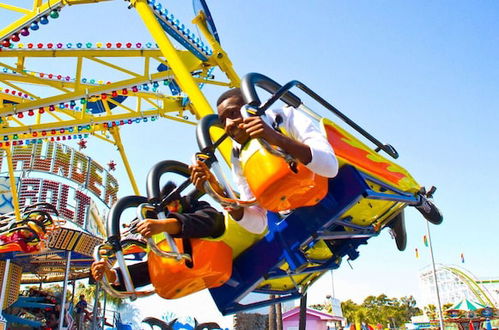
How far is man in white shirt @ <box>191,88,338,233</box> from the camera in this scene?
156 cm

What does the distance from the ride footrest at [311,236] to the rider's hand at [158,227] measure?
0.45m

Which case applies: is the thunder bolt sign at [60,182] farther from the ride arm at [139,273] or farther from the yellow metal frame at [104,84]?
the ride arm at [139,273]

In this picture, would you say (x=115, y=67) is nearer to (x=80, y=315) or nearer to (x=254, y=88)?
(x=254, y=88)

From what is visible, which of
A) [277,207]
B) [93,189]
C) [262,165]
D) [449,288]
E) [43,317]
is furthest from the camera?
[449,288]

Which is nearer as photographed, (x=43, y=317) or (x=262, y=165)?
(x=262, y=165)

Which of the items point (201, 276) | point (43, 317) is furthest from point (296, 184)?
point (43, 317)

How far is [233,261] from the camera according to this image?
226cm

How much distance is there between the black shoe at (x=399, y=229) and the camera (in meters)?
2.48

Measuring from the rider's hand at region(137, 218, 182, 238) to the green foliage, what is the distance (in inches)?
1857

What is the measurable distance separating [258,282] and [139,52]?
20.0 feet

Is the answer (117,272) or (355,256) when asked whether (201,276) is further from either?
(355,256)

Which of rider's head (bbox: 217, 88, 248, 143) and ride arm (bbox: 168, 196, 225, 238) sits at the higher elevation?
rider's head (bbox: 217, 88, 248, 143)

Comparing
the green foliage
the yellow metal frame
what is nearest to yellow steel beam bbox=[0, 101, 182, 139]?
the yellow metal frame

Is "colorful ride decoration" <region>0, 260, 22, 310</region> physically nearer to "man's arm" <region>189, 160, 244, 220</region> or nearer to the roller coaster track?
"man's arm" <region>189, 160, 244, 220</region>
